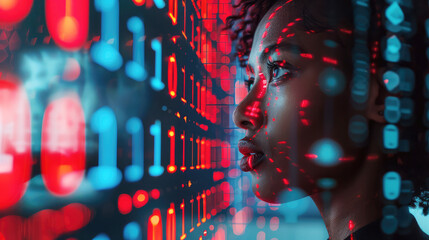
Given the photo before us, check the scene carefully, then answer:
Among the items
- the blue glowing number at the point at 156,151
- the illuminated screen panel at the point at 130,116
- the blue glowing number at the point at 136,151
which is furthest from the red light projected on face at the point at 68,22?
the blue glowing number at the point at 156,151

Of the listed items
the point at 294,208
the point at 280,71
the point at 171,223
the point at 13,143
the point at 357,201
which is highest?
the point at 280,71

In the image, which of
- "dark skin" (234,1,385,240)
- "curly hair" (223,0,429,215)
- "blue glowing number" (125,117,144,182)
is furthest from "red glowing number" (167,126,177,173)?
"curly hair" (223,0,429,215)

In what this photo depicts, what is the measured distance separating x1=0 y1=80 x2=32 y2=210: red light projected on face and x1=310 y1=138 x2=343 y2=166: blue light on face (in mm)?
405

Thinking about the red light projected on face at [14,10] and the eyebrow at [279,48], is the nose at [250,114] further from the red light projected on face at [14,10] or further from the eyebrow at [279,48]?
the red light projected on face at [14,10]

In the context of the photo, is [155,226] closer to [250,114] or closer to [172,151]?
[172,151]

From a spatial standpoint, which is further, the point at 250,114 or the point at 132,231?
the point at 132,231

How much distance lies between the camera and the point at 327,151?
1.67 feet

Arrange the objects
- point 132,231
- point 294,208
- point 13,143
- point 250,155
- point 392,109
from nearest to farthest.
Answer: point 13,143
point 392,109
point 250,155
point 132,231
point 294,208

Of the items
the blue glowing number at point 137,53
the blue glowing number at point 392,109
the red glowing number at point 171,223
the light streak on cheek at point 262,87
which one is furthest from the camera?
the red glowing number at point 171,223

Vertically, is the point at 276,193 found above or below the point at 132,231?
above

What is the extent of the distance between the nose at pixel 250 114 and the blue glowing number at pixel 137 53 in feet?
0.86

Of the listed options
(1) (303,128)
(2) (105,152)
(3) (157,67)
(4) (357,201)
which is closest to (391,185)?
(4) (357,201)

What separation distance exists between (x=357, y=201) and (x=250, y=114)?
22cm

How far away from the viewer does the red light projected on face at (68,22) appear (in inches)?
17.5
